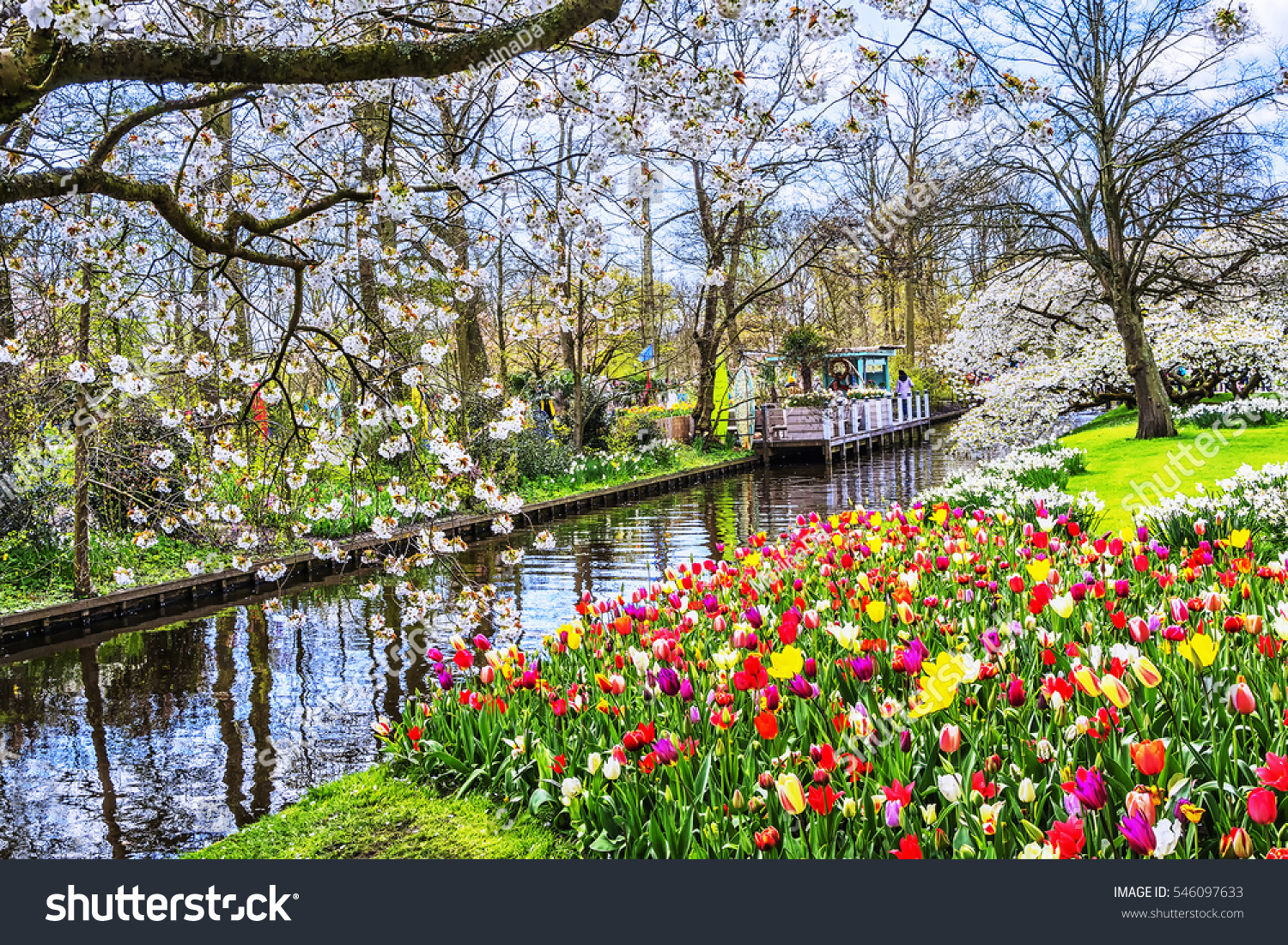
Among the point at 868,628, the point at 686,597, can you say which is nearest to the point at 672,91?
the point at 686,597

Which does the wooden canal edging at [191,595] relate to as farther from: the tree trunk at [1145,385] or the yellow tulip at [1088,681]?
the tree trunk at [1145,385]

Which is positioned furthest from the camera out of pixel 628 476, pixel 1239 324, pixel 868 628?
pixel 628 476

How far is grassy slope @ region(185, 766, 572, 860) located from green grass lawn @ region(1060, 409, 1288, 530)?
5512 millimetres

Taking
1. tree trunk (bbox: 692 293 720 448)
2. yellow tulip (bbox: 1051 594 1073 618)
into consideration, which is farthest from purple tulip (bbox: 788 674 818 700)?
tree trunk (bbox: 692 293 720 448)

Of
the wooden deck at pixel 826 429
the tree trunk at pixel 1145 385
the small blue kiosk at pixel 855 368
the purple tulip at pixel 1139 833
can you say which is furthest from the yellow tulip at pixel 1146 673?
the small blue kiosk at pixel 855 368

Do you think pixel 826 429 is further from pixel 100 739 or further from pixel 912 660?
pixel 912 660

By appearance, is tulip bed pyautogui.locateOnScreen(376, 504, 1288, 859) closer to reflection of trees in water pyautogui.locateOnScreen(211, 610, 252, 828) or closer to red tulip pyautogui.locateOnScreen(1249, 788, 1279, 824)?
red tulip pyautogui.locateOnScreen(1249, 788, 1279, 824)

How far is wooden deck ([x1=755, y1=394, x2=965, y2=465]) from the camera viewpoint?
22.3m

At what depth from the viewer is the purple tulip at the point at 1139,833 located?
193 cm

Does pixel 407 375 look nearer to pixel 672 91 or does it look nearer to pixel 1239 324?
pixel 672 91

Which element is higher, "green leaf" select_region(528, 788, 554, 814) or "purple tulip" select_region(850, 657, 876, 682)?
"purple tulip" select_region(850, 657, 876, 682)

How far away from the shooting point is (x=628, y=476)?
56.6ft

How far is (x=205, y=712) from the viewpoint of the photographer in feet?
17.9

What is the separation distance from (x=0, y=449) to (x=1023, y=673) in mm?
8202
